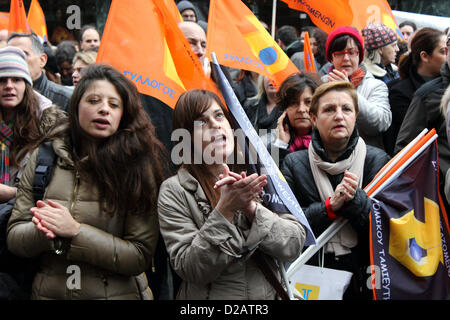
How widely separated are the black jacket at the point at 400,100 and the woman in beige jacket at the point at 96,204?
9.36ft

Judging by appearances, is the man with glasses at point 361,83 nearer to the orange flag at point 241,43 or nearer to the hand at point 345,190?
the orange flag at point 241,43

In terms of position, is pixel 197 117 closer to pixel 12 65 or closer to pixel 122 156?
pixel 122 156

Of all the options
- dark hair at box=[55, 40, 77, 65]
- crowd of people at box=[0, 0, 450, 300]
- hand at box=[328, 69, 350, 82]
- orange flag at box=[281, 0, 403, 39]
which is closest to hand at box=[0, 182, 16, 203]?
crowd of people at box=[0, 0, 450, 300]

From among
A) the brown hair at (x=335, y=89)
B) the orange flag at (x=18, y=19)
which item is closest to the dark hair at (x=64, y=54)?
the orange flag at (x=18, y=19)

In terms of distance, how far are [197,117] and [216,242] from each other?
2.44ft

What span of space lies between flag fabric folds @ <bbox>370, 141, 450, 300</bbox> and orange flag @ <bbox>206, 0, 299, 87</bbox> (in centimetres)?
182

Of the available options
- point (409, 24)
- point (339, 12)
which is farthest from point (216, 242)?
point (409, 24)

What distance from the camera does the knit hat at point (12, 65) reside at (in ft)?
13.3

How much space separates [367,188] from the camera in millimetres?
3893

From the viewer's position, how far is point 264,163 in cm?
300

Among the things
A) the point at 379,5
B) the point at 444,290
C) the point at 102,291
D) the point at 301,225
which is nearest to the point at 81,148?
the point at 102,291

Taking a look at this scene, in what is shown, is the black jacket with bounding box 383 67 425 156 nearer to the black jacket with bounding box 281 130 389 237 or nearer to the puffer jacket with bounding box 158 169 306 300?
the black jacket with bounding box 281 130 389 237

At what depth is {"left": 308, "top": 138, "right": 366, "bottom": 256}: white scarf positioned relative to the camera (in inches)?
152

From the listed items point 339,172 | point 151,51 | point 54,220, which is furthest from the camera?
point 151,51
